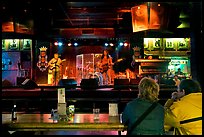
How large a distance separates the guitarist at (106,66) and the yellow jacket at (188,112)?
11.6 meters

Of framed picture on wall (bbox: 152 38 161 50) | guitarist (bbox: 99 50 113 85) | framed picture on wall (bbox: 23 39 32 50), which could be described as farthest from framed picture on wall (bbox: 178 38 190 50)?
framed picture on wall (bbox: 23 39 32 50)

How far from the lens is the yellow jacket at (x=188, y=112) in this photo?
119 inches

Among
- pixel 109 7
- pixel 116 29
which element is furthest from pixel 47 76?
pixel 109 7

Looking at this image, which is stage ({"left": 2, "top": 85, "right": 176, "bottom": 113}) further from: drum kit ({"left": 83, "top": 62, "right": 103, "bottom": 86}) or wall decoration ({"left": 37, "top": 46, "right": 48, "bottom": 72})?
drum kit ({"left": 83, "top": 62, "right": 103, "bottom": 86})

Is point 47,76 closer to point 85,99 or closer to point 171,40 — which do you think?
point 171,40

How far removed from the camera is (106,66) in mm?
Result: 14781

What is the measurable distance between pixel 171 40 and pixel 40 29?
6520 mm

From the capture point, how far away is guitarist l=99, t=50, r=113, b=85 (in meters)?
14.8

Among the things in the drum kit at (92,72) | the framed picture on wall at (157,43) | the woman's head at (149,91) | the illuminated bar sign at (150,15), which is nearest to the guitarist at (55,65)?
the drum kit at (92,72)

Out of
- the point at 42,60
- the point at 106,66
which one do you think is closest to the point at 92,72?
the point at 106,66

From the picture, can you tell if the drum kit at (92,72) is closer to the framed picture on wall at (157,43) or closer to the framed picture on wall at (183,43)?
the framed picture on wall at (157,43)

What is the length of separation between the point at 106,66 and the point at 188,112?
11.8 metres

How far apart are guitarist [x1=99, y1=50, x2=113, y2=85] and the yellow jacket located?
1162 centimetres

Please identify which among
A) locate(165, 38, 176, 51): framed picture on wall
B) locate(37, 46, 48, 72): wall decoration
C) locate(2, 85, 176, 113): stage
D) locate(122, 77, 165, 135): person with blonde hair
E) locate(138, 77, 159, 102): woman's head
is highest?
locate(165, 38, 176, 51): framed picture on wall
